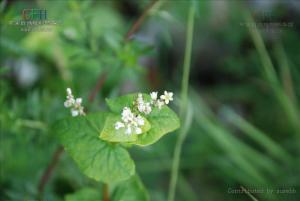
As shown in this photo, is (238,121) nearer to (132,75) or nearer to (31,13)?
(132,75)

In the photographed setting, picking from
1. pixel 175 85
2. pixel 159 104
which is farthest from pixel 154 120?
pixel 175 85

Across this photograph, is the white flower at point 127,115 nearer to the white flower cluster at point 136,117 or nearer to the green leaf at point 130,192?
the white flower cluster at point 136,117

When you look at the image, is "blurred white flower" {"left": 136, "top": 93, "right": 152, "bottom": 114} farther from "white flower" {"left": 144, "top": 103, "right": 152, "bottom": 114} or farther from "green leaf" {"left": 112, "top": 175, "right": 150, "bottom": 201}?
"green leaf" {"left": 112, "top": 175, "right": 150, "bottom": 201}

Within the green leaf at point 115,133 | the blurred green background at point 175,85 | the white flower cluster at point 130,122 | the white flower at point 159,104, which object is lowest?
the blurred green background at point 175,85

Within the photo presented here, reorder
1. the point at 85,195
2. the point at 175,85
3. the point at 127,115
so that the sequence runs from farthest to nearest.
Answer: the point at 175,85 < the point at 85,195 < the point at 127,115

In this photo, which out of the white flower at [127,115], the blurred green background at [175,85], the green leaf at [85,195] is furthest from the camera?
the blurred green background at [175,85]

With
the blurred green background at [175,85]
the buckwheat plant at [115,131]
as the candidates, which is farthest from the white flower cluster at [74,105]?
the blurred green background at [175,85]

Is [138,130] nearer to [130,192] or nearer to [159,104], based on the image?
[159,104]
